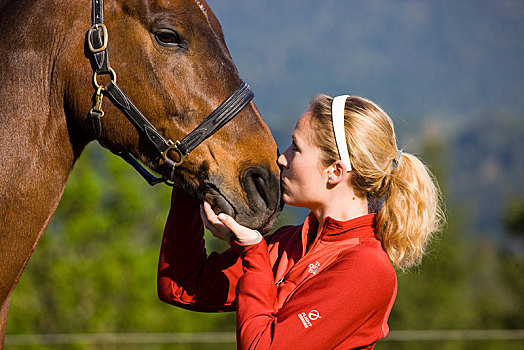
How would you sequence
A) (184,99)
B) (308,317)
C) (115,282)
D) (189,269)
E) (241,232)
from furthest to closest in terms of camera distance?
(115,282) → (189,269) → (184,99) → (241,232) → (308,317)

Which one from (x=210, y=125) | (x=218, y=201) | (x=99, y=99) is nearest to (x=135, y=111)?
(x=99, y=99)

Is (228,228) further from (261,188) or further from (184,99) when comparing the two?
(184,99)

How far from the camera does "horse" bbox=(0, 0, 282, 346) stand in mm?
1918

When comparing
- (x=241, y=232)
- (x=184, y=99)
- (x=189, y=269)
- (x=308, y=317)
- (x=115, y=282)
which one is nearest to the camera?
(x=308, y=317)

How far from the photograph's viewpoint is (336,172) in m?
1.97

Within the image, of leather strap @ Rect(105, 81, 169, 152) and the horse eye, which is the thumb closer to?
leather strap @ Rect(105, 81, 169, 152)

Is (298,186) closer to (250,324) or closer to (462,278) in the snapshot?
(250,324)

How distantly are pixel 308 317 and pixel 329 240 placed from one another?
1.08ft

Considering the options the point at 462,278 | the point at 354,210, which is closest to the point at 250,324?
the point at 354,210

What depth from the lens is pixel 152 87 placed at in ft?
6.43

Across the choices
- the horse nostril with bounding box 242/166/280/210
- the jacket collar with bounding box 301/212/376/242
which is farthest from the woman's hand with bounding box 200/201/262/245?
the jacket collar with bounding box 301/212/376/242

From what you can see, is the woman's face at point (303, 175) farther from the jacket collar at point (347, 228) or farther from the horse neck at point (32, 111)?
the horse neck at point (32, 111)

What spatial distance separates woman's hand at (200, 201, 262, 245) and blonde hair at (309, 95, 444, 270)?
35 cm

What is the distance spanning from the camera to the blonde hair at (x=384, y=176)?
6.42ft
